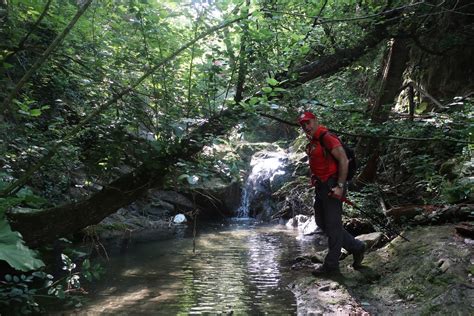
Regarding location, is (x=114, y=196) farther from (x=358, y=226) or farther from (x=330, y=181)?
(x=358, y=226)

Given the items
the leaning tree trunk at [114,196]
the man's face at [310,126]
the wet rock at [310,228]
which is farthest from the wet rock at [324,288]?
the wet rock at [310,228]

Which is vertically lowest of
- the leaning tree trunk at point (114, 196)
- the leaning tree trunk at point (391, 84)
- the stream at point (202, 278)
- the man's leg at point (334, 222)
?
the stream at point (202, 278)

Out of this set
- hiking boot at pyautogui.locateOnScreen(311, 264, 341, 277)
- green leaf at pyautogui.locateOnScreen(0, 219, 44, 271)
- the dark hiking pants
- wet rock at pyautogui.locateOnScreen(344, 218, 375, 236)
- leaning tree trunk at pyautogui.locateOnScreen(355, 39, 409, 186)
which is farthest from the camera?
leaning tree trunk at pyautogui.locateOnScreen(355, 39, 409, 186)

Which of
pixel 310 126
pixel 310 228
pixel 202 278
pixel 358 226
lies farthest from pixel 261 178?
pixel 310 126

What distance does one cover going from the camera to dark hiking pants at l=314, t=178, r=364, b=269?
4.82 metres

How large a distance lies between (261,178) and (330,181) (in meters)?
11.1

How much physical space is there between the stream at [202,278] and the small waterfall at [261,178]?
5773 mm

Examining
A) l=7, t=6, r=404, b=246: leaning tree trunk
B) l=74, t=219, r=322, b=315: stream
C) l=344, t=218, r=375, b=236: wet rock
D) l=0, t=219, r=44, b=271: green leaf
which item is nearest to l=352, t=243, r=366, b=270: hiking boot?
l=74, t=219, r=322, b=315: stream

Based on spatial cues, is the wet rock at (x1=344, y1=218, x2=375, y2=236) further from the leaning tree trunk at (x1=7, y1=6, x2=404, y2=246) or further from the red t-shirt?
the leaning tree trunk at (x1=7, y1=6, x2=404, y2=246)

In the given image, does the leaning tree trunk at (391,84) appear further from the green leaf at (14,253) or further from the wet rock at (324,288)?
the green leaf at (14,253)

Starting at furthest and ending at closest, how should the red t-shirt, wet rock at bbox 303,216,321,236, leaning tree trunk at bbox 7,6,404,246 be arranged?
1. wet rock at bbox 303,216,321,236
2. the red t-shirt
3. leaning tree trunk at bbox 7,6,404,246

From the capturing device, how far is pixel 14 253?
2250mm

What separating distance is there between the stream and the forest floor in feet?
1.31

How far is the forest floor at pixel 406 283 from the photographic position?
11.8ft
